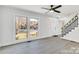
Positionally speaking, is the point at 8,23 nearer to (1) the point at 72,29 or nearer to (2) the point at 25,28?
(2) the point at 25,28

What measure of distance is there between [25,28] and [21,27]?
0.35 m

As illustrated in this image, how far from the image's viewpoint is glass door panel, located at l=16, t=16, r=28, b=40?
22.3ft

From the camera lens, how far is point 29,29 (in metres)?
7.61

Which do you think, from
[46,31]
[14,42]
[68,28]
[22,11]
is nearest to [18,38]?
[14,42]

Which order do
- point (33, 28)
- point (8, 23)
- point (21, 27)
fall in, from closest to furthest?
point (8, 23)
point (21, 27)
point (33, 28)

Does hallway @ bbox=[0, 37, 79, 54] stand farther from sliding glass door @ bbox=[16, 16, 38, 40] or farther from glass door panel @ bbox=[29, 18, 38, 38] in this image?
glass door panel @ bbox=[29, 18, 38, 38]

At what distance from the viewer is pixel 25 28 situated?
738 cm

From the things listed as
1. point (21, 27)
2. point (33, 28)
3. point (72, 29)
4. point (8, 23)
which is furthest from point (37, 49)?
point (72, 29)

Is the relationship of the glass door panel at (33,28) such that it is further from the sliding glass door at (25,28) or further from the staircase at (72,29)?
the staircase at (72,29)

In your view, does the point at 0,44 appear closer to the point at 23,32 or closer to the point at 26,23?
the point at 23,32

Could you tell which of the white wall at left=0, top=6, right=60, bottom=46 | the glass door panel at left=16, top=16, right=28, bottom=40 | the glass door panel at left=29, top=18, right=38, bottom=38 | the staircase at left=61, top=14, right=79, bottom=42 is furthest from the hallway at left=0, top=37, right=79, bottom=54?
the glass door panel at left=29, top=18, right=38, bottom=38

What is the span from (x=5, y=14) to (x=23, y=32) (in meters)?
2.01

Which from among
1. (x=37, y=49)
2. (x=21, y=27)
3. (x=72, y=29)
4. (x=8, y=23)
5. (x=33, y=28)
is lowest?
(x=37, y=49)

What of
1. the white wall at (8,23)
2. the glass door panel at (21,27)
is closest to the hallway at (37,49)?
the white wall at (8,23)
